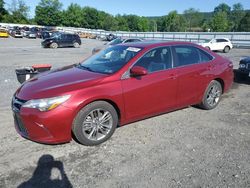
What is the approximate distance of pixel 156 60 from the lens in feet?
16.2

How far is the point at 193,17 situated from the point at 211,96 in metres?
137

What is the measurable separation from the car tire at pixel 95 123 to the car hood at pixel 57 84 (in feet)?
1.25

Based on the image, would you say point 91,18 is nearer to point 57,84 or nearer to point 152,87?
point 152,87

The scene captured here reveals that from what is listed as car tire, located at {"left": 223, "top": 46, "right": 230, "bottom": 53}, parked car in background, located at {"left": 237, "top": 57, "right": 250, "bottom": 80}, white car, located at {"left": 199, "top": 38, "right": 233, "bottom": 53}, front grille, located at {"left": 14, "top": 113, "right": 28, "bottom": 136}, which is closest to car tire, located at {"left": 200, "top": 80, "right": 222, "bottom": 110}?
parked car in background, located at {"left": 237, "top": 57, "right": 250, "bottom": 80}

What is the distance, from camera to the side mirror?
14.3ft

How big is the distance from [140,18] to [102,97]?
136m

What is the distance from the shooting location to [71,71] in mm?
4863

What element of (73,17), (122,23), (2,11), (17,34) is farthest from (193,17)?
(17,34)

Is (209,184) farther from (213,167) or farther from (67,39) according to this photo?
(67,39)

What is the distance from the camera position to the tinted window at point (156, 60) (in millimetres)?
4755

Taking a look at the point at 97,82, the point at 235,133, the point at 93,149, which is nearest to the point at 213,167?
the point at 235,133

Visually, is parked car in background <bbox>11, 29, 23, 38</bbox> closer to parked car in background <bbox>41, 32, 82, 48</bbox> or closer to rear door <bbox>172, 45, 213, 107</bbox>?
parked car in background <bbox>41, 32, 82, 48</bbox>

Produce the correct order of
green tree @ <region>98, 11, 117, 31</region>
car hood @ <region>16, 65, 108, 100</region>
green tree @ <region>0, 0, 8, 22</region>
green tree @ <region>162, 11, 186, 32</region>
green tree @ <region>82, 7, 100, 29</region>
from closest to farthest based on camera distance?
car hood @ <region>16, 65, 108, 100</region> < green tree @ <region>0, 0, 8, 22</region> < green tree @ <region>98, 11, 117, 31</region> < green tree @ <region>82, 7, 100, 29</region> < green tree @ <region>162, 11, 186, 32</region>

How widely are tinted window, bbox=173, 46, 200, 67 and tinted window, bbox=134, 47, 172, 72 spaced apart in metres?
0.20
